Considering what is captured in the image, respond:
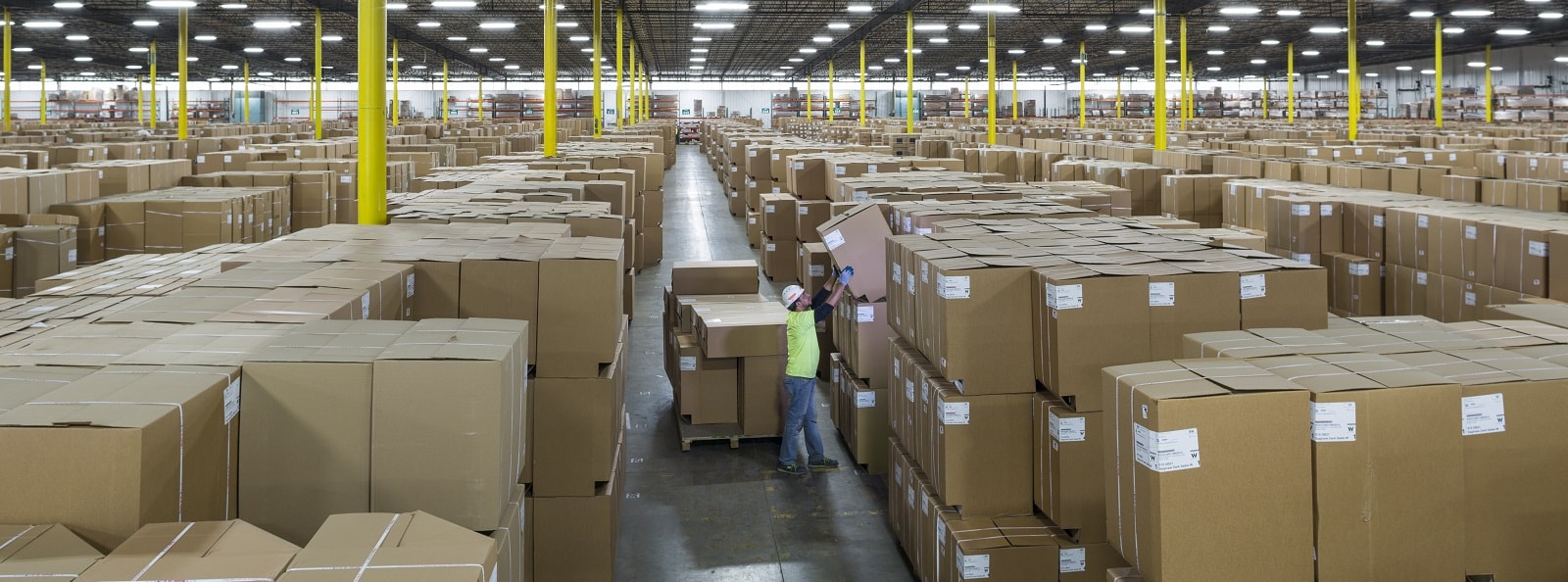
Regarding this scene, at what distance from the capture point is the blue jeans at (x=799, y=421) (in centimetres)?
616

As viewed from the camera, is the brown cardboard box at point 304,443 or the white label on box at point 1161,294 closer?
the brown cardboard box at point 304,443

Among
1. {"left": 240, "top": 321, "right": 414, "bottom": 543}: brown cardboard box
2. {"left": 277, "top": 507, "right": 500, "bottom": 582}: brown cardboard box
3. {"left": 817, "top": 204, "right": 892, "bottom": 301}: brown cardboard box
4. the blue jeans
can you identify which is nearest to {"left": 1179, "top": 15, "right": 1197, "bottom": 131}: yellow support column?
{"left": 817, "top": 204, "right": 892, "bottom": 301}: brown cardboard box

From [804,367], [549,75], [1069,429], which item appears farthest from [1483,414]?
[549,75]

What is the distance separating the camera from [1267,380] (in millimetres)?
2707

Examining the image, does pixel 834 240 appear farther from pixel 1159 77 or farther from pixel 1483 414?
pixel 1159 77

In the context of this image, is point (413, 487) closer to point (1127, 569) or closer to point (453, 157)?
point (1127, 569)

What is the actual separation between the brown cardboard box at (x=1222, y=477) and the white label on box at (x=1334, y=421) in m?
0.03

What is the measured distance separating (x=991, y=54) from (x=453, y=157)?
33.0 ft

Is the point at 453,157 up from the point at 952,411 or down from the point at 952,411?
up

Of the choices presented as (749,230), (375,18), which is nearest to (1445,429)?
(375,18)

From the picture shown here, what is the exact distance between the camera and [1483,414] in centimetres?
272

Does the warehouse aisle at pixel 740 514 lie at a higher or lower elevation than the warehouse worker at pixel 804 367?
lower

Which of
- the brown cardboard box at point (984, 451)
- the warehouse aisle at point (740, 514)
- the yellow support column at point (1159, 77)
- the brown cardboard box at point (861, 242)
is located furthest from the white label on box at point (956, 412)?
the yellow support column at point (1159, 77)

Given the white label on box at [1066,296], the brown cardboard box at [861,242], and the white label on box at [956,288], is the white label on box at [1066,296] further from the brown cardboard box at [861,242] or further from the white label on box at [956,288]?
the brown cardboard box at [861,242]
